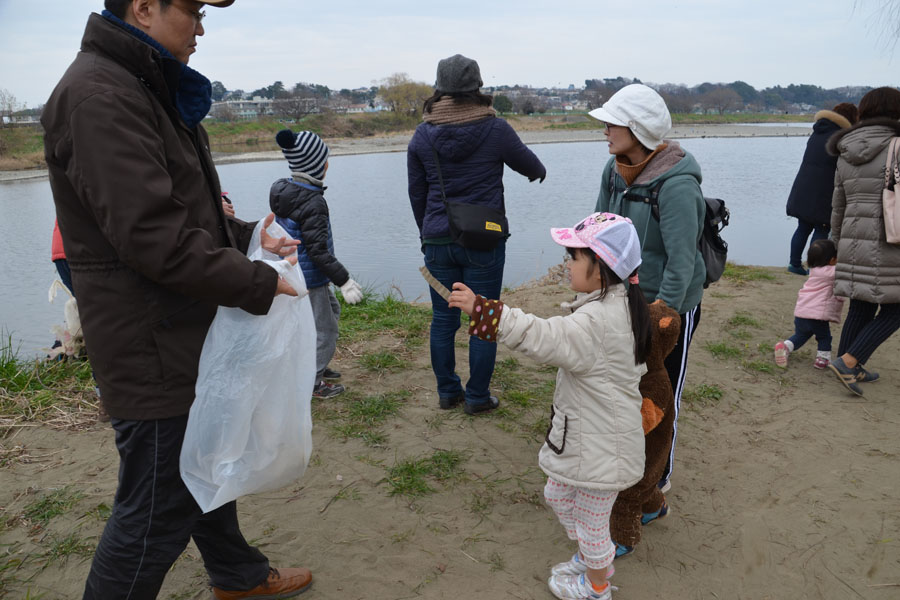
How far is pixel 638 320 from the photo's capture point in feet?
6.68

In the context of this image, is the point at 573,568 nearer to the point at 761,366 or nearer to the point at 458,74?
the point at 458,74

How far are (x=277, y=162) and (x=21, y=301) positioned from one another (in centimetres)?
1343

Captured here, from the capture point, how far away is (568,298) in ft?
19.9

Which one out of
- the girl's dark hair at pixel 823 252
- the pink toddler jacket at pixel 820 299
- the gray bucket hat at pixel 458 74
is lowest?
the pink toddler jacket at pixel 820 299

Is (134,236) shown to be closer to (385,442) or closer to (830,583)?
(385,442)

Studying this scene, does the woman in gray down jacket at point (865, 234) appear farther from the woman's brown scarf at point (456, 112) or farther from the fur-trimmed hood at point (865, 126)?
the woman's brown scarf at point (456, 112)

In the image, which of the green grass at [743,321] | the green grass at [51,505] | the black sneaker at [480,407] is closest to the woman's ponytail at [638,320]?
the black sneaker at [480,407]

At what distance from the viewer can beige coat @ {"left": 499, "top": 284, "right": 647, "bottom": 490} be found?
78.4 inches

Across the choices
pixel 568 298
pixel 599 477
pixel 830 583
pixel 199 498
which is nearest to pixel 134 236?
pixel 199 498

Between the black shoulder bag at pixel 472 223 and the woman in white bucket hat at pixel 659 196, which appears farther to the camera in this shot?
the black shoulder bag at pixel 472 223

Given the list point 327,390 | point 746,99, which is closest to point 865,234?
point 327,390

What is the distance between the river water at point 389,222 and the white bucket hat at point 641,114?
4.47 m

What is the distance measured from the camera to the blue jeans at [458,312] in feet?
10.9

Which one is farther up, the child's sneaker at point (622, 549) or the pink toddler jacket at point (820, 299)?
the pink toddler jacket at point (820, 299)
